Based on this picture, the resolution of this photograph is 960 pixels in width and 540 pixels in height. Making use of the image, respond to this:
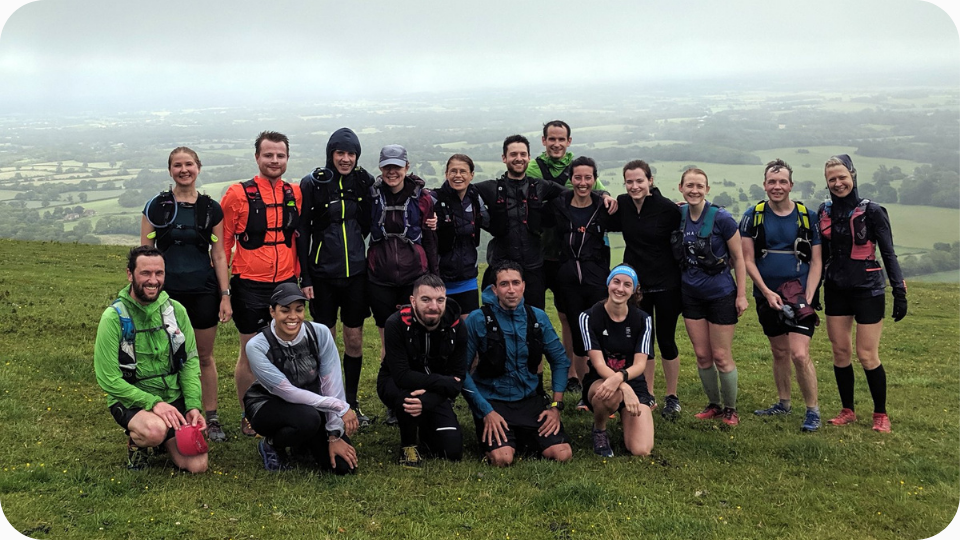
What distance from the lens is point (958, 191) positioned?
371ft

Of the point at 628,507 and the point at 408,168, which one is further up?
the point at 408,168

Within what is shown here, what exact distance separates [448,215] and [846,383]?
21.8 ft

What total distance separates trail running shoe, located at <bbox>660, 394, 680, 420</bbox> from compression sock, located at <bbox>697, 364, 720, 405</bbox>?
Result: 53 centimetres

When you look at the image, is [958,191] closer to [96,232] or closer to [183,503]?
[96,232]

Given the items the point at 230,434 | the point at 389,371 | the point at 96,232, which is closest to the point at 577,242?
the point at 389,371

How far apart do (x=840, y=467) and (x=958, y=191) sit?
129 meters

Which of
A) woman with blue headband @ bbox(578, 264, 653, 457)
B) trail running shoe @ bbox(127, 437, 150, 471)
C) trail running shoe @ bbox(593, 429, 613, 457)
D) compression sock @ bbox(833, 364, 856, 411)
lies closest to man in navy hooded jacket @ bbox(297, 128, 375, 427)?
trail running shoe @ bbox(127, 437, 150, 471)

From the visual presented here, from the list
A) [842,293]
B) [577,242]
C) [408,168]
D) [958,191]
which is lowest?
[958,191]

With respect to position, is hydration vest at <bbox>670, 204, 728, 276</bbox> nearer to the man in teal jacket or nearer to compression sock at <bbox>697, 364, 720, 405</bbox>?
compression sock at <bbox>697, 364, 720, 405</bbox>

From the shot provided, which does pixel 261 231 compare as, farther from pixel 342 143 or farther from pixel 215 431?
pixel 215 431

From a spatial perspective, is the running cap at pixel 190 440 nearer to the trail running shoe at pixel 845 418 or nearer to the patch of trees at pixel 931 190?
the trail running shoe at pixel 845 418

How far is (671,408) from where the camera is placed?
10914 millimetres

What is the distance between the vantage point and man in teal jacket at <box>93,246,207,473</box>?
24.8ft

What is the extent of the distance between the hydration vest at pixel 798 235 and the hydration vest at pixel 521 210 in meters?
3.15
